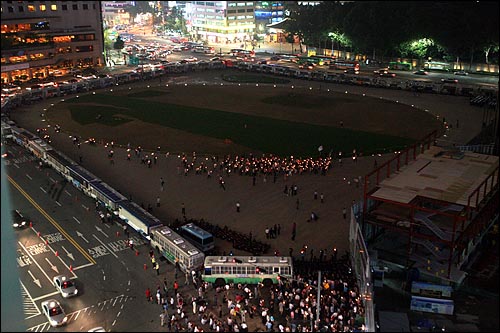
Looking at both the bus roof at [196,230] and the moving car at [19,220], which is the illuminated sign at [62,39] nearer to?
the moving car at [19,220]

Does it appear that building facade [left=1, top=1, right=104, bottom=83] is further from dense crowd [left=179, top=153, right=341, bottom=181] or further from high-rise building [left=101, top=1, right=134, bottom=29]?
high-rise building [left=101, top=1, right=134, bottom=29]

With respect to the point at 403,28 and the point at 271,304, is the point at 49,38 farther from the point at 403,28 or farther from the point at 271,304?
the point at 271,304

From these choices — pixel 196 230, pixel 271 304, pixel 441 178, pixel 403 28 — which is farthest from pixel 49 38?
pixel 271 304

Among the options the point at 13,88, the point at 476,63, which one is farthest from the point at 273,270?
the point at 476,63

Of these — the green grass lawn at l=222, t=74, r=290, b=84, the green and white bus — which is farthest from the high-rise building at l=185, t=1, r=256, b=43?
the green and white bus

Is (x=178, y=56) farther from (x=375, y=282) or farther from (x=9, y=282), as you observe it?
(x=9, y=282)

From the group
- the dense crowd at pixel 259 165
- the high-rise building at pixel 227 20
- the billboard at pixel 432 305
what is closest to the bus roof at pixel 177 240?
the billboard at pixel 432 305
